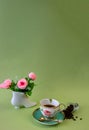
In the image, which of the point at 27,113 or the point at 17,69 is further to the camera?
the point at 17,69

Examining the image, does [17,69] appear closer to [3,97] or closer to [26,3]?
[3,97]

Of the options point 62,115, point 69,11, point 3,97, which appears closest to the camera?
point 62,115

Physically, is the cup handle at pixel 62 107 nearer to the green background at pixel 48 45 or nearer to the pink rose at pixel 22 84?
the green background at pixel 48 45

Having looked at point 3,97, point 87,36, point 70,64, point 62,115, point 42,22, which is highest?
point 42,22

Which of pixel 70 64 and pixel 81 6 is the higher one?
pixel 81 6

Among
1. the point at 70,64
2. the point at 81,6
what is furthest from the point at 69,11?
the point at 70,64

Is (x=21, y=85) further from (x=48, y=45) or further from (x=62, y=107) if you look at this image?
(x=48, y=45)

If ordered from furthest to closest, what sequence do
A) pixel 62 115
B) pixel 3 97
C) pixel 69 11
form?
1. pixel 69 11
2. pixel 3 97
3. pixel 62 115
